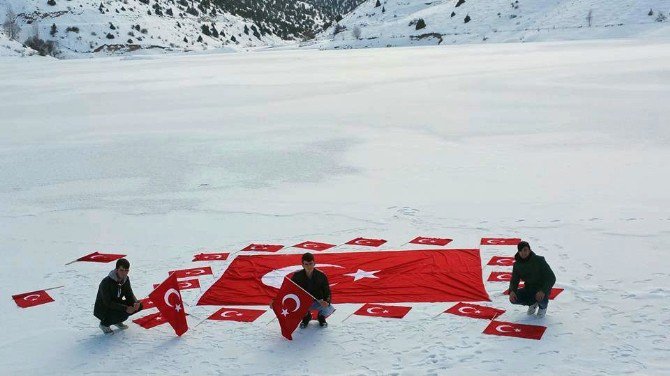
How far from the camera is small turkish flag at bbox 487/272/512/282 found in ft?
31.2

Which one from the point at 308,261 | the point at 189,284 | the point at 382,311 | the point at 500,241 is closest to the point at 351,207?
the point at 500,241

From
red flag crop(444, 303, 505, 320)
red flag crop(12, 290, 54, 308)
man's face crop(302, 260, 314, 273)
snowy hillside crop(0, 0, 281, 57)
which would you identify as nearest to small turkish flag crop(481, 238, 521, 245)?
red flag crop(444, 303, 505, 320)

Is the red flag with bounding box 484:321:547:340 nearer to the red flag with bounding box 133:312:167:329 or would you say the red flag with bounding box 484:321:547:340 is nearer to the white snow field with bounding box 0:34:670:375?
the white snow field with bounding box 0:34:670:375

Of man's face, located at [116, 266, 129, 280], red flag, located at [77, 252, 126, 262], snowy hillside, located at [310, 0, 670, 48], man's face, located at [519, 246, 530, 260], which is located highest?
snowy hillside, located at [310, 0, 670, 48]

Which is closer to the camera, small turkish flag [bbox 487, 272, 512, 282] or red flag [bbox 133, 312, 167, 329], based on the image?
red flag [bbox 133, 312, 167, 329]

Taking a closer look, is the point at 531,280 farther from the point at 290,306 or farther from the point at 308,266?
the point at 290,306

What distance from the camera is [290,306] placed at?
8.08m

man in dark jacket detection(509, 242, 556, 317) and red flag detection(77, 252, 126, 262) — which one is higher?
man in dark jacket detection(509, 242, 556, 317)

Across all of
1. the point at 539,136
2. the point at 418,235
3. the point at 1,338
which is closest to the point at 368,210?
the point at 418,235

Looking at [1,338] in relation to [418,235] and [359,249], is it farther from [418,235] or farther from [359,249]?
[418,235]

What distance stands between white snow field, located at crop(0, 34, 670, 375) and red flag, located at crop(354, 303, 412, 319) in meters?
0.16

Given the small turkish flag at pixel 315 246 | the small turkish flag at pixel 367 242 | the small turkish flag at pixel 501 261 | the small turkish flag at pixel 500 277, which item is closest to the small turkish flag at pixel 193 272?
the small turkish flag at pixel 315 246

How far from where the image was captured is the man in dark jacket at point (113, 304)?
8.22 m

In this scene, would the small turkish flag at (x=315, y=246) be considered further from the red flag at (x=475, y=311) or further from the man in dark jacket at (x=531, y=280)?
the man in dark jacket at (x=531, y=280)
